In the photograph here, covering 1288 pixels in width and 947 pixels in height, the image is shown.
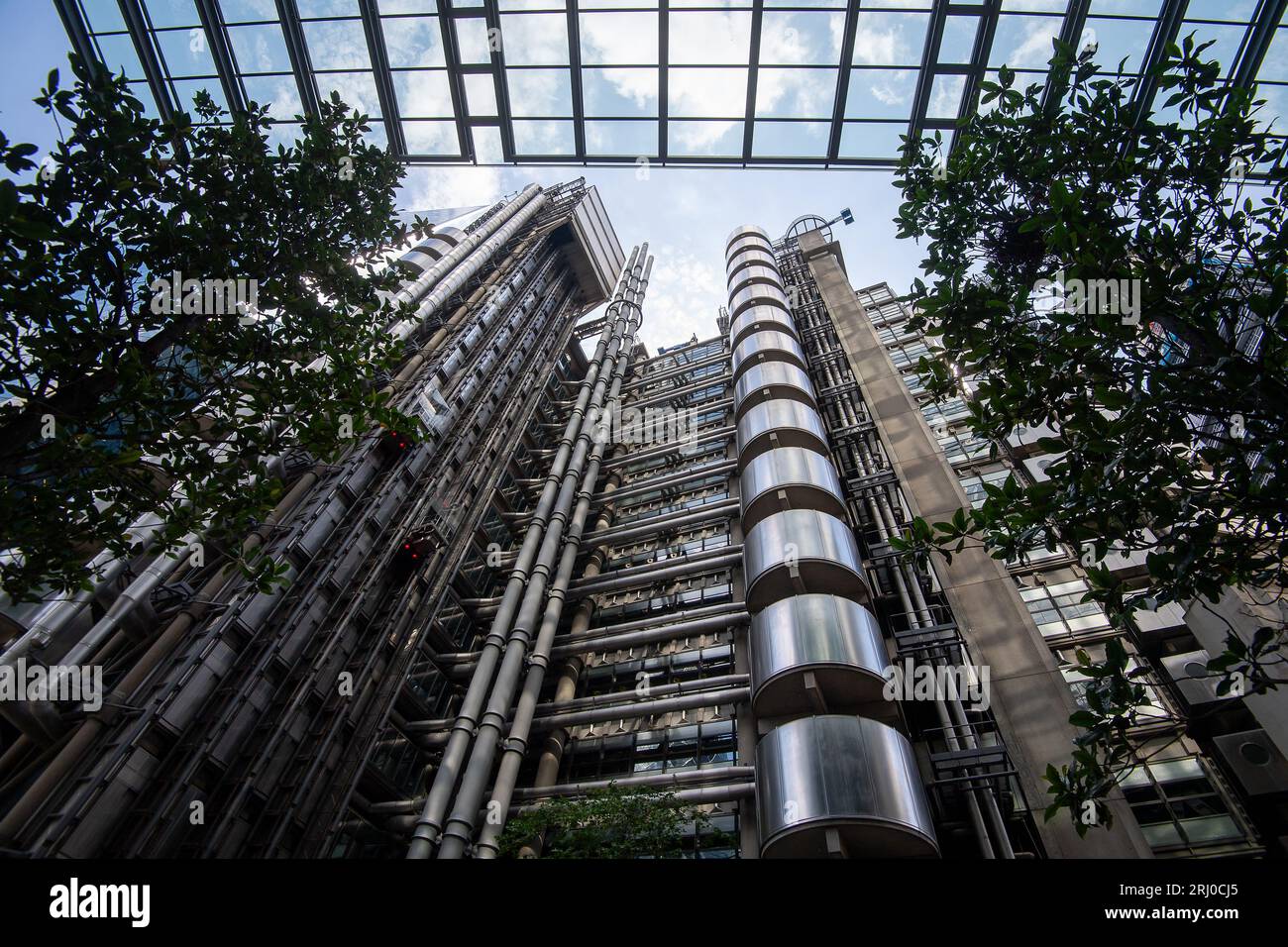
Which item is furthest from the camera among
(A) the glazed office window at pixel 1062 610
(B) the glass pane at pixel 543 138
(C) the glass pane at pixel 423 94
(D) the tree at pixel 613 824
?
(B) the glass pane at pixel 543 138

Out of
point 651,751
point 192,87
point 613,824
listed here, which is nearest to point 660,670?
point 651,751

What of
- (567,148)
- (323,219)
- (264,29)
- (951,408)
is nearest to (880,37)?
(567,148)

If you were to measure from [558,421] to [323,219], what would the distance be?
81.8 ft

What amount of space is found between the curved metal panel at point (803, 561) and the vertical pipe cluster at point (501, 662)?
6.68 metres

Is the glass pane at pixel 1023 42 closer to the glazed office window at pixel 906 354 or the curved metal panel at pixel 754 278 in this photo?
the glazed office window at pixel 906 354

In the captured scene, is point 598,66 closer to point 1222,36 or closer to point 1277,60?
point 1222,36

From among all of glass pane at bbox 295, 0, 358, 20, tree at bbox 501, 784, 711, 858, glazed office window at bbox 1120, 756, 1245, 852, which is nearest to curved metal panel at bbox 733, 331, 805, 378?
glazed office window at bbox 1120, 756, 1245, 852

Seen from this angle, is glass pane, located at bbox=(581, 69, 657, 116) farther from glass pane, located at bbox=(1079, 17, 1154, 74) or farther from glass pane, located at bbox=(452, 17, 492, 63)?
glass pane, located at bbox=(1079, 17, 1154, 74)

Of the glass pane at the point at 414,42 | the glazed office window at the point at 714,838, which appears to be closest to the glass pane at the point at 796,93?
the glass pane at the point at 414,42

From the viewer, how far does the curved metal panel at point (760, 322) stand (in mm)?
29500

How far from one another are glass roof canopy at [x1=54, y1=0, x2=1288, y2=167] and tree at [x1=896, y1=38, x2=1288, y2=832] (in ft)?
19.1

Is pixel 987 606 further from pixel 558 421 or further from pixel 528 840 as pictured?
pixel 558 421

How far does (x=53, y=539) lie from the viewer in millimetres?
7391

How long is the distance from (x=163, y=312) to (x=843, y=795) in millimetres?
12960
